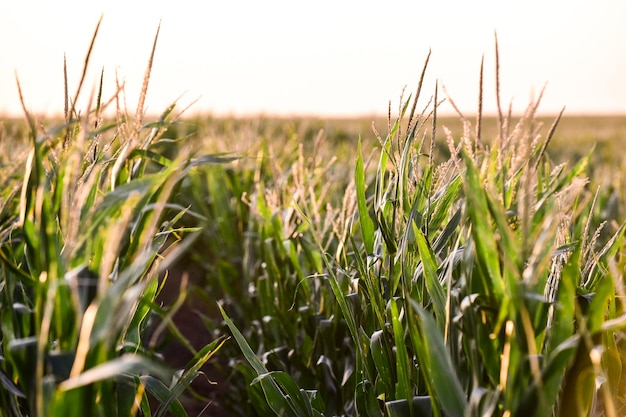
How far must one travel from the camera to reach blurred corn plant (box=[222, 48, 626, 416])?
90 cm

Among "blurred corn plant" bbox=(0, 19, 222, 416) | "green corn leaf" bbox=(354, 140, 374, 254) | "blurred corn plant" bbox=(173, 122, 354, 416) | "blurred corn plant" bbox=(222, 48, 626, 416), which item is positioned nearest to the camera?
"blurred corn plant" bbox=(0, 19, 222, 416)

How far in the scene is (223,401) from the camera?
2408 mm

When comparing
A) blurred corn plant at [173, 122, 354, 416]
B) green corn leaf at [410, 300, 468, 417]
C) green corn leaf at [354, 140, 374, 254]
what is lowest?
blurred corn plant at [173, 122, 354, 416]

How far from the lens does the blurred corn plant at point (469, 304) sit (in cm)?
90

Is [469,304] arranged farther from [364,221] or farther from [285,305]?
[285,305]

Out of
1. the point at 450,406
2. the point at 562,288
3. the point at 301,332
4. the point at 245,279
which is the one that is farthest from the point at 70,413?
the point at 245,279

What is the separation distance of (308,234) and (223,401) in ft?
2.48

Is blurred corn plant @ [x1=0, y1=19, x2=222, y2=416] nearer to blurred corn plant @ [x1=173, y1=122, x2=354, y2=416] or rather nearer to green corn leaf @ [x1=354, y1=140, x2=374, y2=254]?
blurred corn plant @ [x1=173, y1=122, x2=354, y2=416]

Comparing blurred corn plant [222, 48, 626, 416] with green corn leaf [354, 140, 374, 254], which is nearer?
blurred corn plant [222, 48, 626, 416]

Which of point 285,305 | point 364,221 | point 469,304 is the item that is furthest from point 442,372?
point 285,305

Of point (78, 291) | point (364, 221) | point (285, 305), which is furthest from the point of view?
point (285, 305)

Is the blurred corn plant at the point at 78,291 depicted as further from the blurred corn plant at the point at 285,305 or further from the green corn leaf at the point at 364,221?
the green corn leaf at the point at 364,221

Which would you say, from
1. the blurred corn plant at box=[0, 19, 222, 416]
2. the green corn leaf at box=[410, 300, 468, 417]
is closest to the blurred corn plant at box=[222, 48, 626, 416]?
the green corn leaf at box=[410, 300, 468, 417]

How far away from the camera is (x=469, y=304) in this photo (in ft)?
3.11
